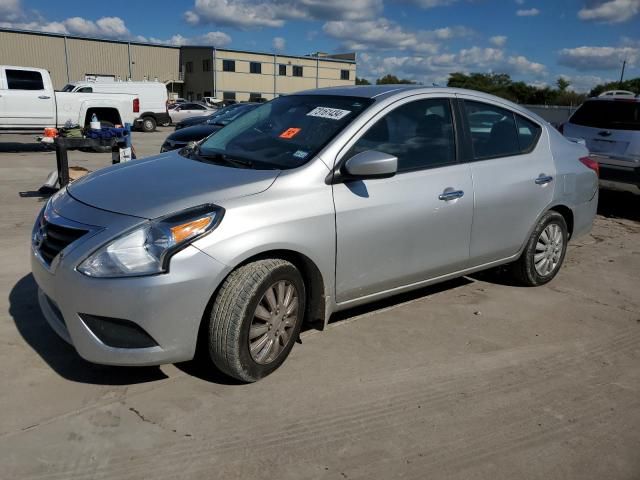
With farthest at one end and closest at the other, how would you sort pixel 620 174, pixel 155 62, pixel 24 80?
pixel 155 62
pixel 24 80
pixel 620 174

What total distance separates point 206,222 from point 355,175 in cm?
100

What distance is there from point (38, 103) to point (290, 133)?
13980mm

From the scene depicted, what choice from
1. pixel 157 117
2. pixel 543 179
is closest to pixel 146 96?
pixel 157 117

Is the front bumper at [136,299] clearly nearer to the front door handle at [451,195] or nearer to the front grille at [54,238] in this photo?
the front grille at [54,238]

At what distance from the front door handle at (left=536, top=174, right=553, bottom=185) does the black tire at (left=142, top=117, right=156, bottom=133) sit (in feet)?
75.4

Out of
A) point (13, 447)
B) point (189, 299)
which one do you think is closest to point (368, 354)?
point (189, 299)

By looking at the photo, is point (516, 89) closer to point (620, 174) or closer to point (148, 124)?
point (148, 124)

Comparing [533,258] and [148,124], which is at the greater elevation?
[148,124]

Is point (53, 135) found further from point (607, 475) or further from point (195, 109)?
point (195, 109)

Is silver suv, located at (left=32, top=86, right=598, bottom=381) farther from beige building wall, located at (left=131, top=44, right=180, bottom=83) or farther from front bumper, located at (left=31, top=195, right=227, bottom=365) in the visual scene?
beige building wall, located at (left=131, top=44, right=180, bottom=83)

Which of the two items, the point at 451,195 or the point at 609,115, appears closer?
the point at 451,195

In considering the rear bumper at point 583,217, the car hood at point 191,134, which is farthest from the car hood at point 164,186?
the car hood at point 191,134

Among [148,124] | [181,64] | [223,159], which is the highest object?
[181,64]

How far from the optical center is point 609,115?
8664 mm
